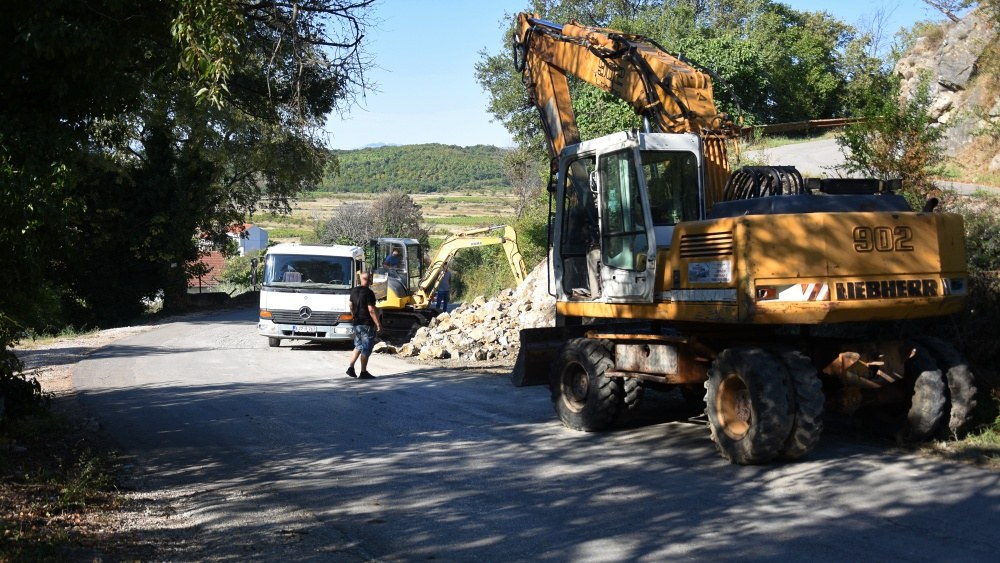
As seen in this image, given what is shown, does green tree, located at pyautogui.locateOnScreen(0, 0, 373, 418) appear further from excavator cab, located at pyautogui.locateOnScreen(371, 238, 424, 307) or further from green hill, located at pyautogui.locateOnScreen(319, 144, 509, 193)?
green hill, located at pyautogui.locateOnScreen(319, 144, 509, 193)

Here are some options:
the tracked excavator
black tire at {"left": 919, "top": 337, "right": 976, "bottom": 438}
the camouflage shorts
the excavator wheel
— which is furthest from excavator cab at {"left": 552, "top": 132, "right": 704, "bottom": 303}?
the tracked excavator

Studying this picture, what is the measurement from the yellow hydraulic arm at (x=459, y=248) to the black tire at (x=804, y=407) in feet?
55.9

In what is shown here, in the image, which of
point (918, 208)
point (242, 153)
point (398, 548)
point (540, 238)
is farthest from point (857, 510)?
point (242, 153)

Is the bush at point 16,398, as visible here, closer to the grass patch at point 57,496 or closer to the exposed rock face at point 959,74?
the grass patch at point 57,496

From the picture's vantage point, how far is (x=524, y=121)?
43.8m

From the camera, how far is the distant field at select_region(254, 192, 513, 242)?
9712cm

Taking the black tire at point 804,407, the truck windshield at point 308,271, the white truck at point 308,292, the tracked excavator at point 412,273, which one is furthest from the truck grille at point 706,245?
the tracked excavator at point 412,273

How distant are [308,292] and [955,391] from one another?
53.6 ft

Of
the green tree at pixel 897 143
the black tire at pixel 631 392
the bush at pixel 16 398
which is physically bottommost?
the black tire at pixel 631 392

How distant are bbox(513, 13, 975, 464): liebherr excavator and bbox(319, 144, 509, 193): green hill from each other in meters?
134

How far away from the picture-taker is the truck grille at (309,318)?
2269 cm

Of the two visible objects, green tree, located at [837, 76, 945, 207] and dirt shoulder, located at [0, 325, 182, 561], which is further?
green tree, located at [837, 76, 945, 207]

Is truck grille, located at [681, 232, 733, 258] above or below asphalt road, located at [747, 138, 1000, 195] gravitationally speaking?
below

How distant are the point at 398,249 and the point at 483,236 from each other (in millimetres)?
3165
